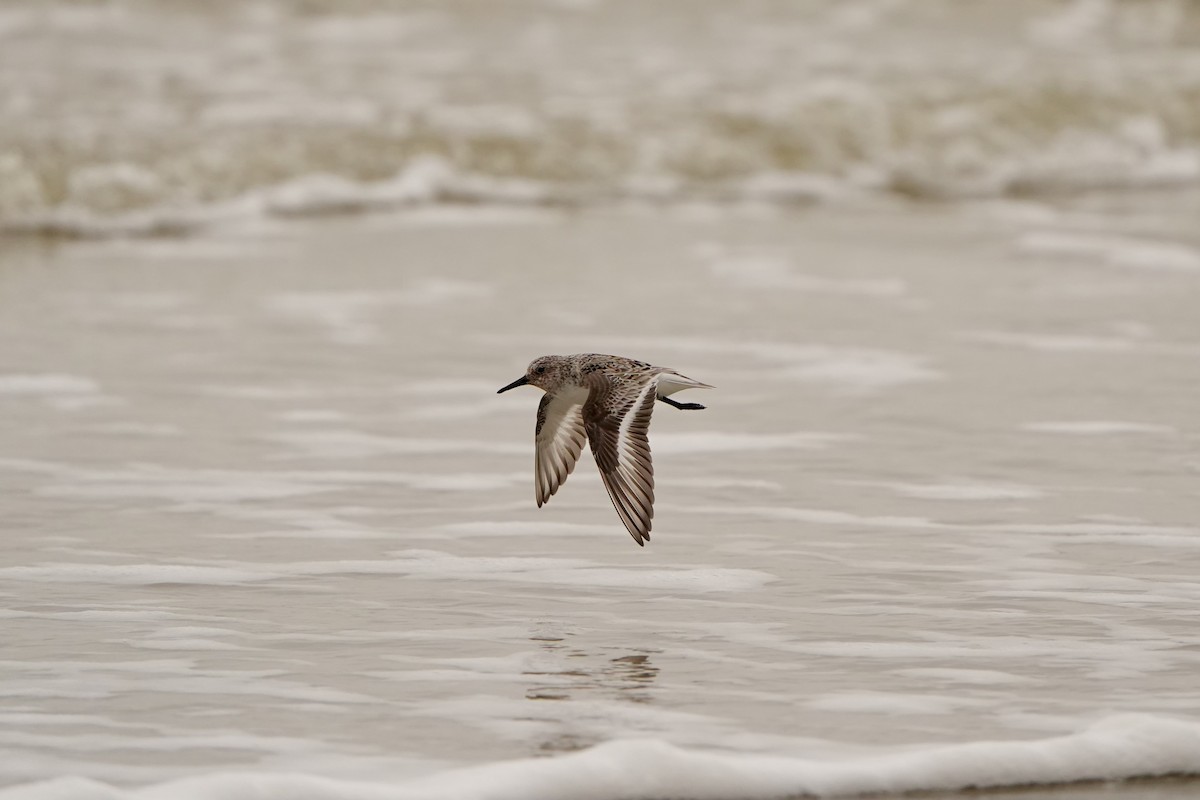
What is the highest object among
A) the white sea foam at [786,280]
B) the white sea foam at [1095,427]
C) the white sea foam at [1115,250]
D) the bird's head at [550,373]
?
the white sea foam at [1115,250]

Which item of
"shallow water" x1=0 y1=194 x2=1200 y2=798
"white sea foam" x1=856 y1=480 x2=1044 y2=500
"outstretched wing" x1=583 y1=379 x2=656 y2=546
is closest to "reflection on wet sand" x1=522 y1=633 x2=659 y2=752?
"shallow water" x1=0 y1=194 x2=1200 y2=798

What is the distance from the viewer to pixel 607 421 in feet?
15.5

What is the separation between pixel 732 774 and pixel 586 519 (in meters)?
1.82

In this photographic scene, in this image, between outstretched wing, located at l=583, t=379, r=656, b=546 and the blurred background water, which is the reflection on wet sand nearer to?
the blurred background water

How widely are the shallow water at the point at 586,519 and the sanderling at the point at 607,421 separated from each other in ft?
0.51

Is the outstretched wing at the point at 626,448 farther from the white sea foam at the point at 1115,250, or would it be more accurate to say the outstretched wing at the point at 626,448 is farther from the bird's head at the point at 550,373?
the white sea foam at the point at 1115,250

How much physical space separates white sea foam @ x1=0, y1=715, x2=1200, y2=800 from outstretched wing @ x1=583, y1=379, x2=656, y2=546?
114 cm

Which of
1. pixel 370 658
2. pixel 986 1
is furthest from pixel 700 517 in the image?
pixel 986 1

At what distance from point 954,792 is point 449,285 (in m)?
5.15

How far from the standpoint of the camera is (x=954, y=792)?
329 centimetres

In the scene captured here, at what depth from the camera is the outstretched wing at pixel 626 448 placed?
4.47 meters

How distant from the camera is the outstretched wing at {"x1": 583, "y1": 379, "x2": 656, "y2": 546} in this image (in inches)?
176

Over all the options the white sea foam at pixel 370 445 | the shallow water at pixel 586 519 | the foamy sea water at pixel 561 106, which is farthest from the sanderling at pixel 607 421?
the foamy sea water at pixel 561 106

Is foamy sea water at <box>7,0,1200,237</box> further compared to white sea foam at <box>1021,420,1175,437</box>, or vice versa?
foamy sea water at <box>7,0,1200,237</box>
